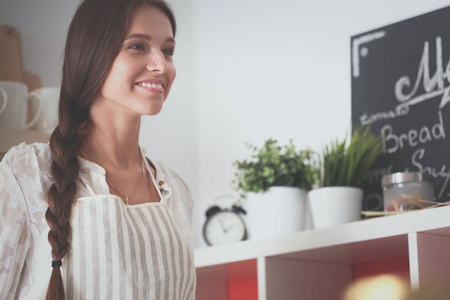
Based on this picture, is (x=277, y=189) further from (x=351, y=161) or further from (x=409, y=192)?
(x=409, y=192)

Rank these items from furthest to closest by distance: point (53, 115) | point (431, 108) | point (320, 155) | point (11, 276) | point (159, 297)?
1. point (320, 155)
2. point (53, 115)
3. point (431, 108)
4. point (159, 297)
5. point (11, 276)

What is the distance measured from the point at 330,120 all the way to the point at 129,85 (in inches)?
39.3

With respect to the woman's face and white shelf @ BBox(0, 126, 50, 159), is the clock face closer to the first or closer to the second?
white shelf @ BBox(0, 126, 50, 159)

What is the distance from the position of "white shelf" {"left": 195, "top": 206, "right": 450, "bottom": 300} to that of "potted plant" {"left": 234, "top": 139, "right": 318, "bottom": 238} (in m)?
0.12

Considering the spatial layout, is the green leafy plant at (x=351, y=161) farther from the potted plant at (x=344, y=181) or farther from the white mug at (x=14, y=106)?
the white mug at (x=14, y=106)

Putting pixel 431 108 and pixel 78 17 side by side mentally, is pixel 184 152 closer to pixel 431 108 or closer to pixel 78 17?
pixel 431 108

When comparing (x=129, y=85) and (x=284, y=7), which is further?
(x=284, y=7)

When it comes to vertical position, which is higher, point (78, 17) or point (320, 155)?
point (78, 17)

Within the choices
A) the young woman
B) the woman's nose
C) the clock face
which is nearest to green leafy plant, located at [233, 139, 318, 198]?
the clock face

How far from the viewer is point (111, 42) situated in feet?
3.85

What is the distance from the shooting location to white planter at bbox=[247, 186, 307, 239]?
6.04 feet

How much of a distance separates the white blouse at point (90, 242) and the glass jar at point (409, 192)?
628mm

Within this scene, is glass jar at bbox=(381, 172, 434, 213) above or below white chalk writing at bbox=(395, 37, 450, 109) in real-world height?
below

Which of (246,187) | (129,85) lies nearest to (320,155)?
(246,187)
